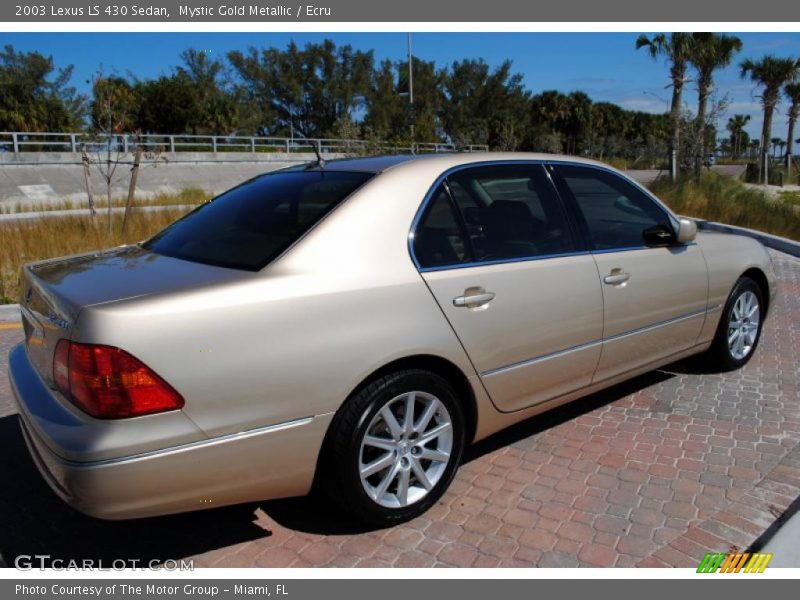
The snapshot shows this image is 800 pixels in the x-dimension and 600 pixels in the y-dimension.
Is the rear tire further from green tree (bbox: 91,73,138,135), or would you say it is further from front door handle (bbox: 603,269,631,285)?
green tree (bbox: 91,73,138,135)

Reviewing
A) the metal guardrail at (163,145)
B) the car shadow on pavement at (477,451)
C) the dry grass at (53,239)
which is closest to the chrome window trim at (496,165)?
the car shadow on pavement at (477,451)

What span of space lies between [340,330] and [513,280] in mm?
1047

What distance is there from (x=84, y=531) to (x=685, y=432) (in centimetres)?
337

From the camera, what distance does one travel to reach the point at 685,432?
13.2 ft

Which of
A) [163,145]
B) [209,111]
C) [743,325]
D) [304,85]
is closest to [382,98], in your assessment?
[304,85]

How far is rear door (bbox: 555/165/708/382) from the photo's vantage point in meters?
3.81

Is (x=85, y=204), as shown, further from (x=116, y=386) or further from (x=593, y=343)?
(x=116, y=386)

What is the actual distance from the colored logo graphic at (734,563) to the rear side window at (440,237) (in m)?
1.67

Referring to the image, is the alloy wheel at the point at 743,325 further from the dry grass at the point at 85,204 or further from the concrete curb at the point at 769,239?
the dry grass at the point at 85,204

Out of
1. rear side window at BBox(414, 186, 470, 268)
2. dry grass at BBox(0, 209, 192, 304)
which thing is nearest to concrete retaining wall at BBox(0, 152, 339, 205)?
dry grass at BBox(0, 209, 192, 304)

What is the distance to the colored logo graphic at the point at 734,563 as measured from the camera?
2682mm

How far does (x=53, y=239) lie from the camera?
29.5 ft

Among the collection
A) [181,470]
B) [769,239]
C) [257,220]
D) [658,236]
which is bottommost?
[181,470]

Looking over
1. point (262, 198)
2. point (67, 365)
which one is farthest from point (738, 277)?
point (67, 365)
